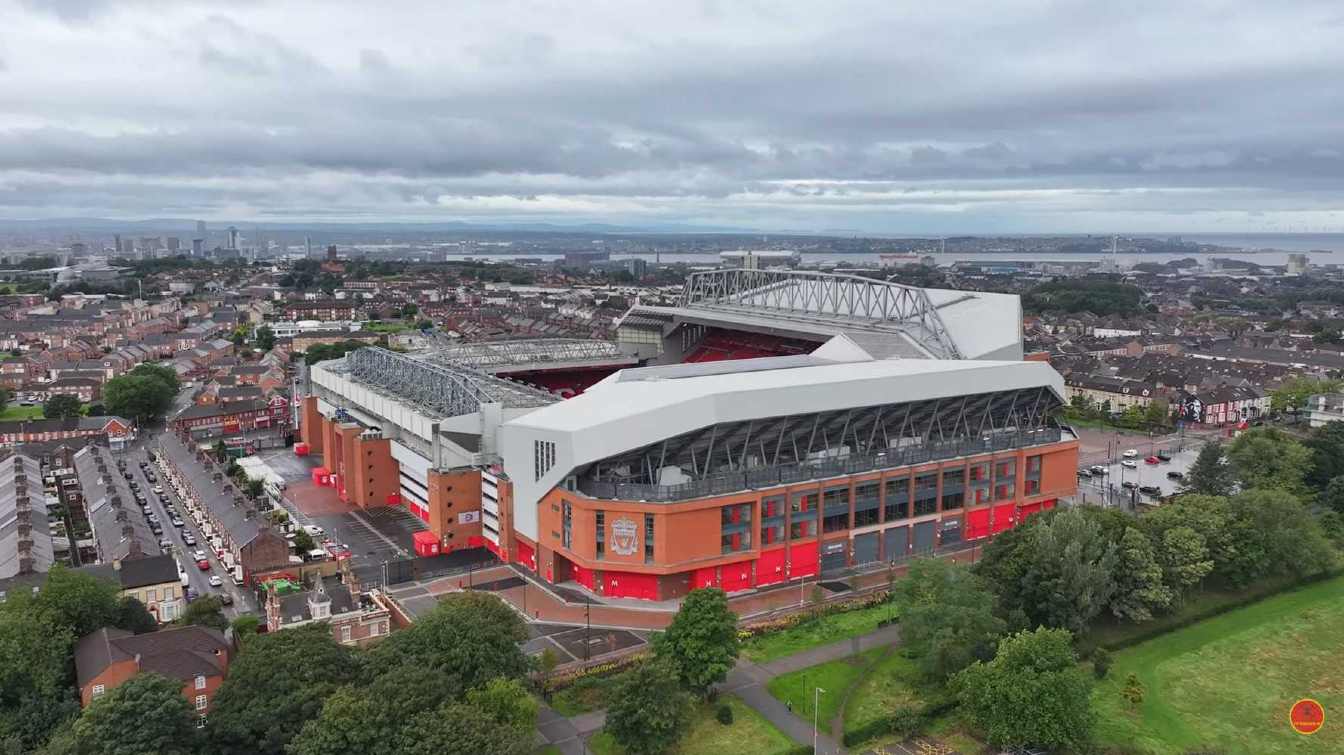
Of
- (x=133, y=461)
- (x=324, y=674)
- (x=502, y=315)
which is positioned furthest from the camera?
(x=502, y=315)

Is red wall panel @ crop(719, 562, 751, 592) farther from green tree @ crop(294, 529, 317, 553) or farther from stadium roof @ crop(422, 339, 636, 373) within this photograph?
stadium roof @ crop(422, 339, 636, 373)


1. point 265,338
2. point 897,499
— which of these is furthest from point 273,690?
point 265,338

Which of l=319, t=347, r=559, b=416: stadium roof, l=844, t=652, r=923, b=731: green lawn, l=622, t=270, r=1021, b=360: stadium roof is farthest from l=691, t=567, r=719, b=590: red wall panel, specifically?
l=622, t=270, r=1021, b=360: stadium roof

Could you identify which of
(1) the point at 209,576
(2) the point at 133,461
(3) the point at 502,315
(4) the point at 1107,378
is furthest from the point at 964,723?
(3) the point at 502,315

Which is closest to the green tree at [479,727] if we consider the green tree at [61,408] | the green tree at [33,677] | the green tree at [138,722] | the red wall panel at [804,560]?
the green tree at [138,722]

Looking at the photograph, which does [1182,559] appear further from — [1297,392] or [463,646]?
[1297,392]

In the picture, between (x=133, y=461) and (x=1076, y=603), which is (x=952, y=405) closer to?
(x=1076, y=603)
